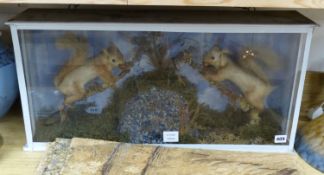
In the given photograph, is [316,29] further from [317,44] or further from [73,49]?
[73,49]

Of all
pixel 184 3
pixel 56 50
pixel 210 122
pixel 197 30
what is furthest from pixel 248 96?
pixel 56 50

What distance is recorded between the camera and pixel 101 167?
79 cm

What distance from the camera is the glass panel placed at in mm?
819

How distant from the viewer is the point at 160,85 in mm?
859

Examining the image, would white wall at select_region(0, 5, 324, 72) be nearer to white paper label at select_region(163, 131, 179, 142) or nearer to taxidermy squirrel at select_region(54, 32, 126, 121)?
taxidermy squirrel at select_region(54, 32, 126, 121)

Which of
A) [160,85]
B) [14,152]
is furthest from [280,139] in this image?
[14,152]

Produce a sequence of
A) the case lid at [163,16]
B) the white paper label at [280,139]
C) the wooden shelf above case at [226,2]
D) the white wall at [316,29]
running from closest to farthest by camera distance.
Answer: the wooden shelf above case at [226,2] → the case lid at [163,16] → the white paper label at [280,139] → the white wall at [316,29]

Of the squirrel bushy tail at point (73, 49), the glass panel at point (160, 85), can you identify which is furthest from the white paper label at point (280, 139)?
the squirrel bushy tail at point (73, 49)

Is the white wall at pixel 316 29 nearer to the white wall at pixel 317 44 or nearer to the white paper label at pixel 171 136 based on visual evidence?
the white wall at pixel 317 44

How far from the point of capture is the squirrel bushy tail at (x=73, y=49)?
0.81 meters

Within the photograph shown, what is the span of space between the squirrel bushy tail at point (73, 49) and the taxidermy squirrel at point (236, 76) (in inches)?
10.4

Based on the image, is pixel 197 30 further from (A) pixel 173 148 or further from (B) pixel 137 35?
(A) pixel 173 148

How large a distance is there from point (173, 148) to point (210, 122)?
105 millimetres

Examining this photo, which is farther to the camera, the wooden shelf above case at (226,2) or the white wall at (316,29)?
the white wall at (316,29)
